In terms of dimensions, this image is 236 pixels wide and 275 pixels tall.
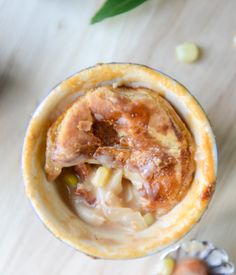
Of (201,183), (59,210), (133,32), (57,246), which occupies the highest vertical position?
(133,32)

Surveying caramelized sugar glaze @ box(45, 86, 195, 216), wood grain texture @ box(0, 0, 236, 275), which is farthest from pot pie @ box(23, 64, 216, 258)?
wood grain texture @ box(0, 0, 236, 275)

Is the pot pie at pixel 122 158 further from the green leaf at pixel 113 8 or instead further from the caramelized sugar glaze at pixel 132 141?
the green leaf at pixel 113 8

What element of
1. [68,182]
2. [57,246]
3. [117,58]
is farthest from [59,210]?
[117,58]

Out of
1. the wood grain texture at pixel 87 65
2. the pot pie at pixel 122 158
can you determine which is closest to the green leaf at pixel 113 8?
the wood grain texture at pixel 87 65

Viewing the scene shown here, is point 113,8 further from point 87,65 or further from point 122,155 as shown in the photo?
point 122,155

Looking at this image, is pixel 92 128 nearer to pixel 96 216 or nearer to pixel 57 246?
pixel 96 216
